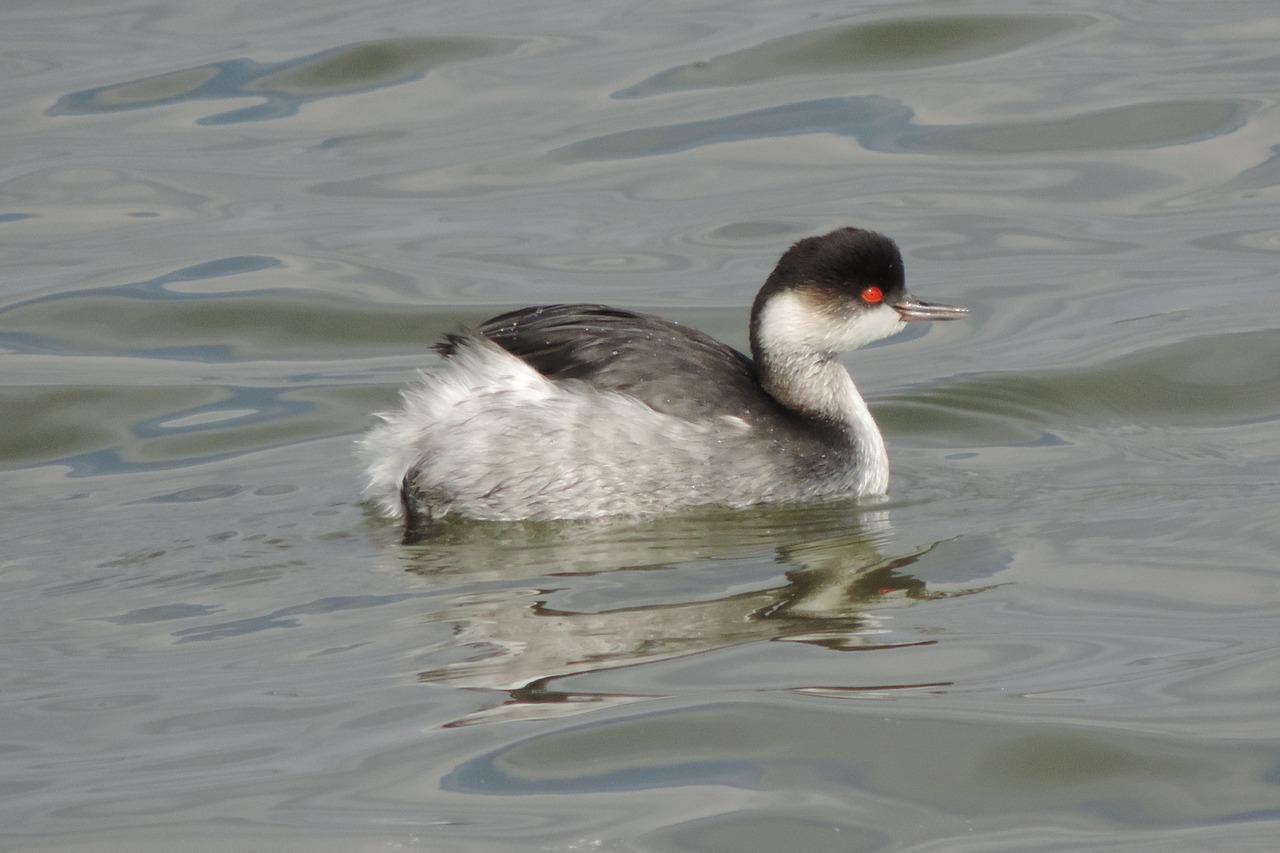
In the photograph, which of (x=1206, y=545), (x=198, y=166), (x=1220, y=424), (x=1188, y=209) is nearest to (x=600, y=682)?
(x=1206, y=545)

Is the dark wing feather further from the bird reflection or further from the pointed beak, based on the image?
the pointed beak

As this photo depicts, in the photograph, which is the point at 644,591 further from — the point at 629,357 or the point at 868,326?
the point at 868,326

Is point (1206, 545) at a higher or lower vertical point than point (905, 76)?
lower

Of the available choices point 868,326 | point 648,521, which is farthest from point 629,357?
point 868,326

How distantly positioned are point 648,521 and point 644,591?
Result: 0.84 metres

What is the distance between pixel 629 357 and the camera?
646cm

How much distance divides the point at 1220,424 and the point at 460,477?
3201 millimetres

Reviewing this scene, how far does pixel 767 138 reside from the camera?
11.4 metres

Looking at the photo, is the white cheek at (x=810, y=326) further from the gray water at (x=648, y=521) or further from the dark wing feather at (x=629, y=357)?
the gray water at (x=648, y=521)

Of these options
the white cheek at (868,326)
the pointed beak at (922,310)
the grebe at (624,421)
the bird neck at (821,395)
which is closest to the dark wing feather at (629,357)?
the grebe at (624,421)

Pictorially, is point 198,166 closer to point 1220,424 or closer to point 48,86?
point 48,86

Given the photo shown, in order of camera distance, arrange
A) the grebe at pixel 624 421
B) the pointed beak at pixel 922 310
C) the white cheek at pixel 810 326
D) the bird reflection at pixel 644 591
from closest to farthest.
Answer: the bird reflection at pixel 644 591 → the grebe at pixel 624 421 → the white cheek at pixel 810 326 → the pointed beak at pixel 922 310

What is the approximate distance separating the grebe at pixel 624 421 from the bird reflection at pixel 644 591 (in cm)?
11

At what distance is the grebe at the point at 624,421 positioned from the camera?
642 centimetres
